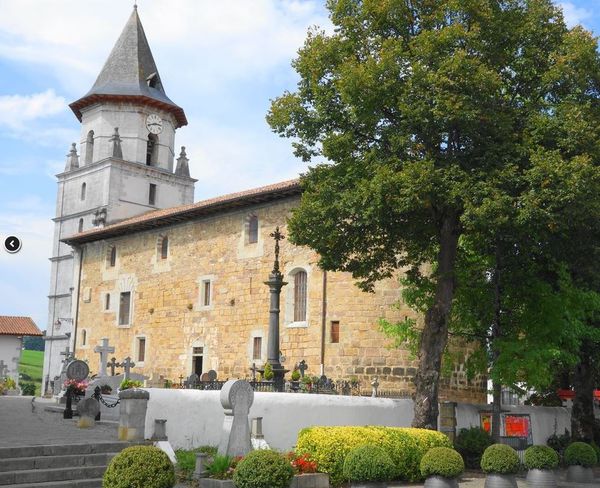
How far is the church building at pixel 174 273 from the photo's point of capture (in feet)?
85.0

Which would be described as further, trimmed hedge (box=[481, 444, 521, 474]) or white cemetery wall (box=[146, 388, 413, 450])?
white cemetery wall (box=[146, 388, 413, 450])

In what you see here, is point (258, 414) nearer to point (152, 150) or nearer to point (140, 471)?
point (140, 471)

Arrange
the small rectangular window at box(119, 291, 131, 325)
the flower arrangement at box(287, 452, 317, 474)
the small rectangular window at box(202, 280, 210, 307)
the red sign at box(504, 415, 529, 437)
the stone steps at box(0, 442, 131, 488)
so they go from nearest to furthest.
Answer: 1. the stone steps at box(0, 442, 131, 488)
2. the flower arrangement at box(287, 452, 317, 474)
3. the red sign at box(504, 415, 529, 437)
4. the small rectangular window at box(202, 280, 210, 307)
5. the small rectangular window at box(119, 291, 131, 325)

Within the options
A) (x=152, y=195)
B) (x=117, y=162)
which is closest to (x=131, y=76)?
(x=117, y=162)

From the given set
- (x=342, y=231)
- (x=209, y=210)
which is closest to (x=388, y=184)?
(x=342, y=231)

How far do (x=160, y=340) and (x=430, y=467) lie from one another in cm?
2302

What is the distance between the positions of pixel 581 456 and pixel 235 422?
28.1 ft

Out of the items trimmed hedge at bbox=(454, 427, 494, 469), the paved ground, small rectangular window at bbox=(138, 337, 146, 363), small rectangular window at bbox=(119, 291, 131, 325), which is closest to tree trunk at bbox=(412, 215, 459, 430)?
trimmed hedge at bbox=(454, 427, 494, 469)

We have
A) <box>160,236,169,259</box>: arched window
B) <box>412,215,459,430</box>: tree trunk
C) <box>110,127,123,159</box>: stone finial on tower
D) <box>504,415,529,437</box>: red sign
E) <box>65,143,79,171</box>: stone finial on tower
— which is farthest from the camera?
<box>65,143,79,171</box>: stone finial on tower

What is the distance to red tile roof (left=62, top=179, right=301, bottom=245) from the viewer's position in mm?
28234

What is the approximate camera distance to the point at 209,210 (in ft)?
105

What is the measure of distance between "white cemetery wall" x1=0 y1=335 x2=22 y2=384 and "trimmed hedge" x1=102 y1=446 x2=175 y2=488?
4912cm

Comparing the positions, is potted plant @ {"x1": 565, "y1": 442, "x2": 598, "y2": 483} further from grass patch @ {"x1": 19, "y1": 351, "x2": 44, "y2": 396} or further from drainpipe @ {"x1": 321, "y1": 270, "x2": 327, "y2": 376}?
grass patch @ {"x1": 19, "y1": 351, "x2": 44, "y2": 396}

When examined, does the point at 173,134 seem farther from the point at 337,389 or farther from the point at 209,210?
the point at 337,389
